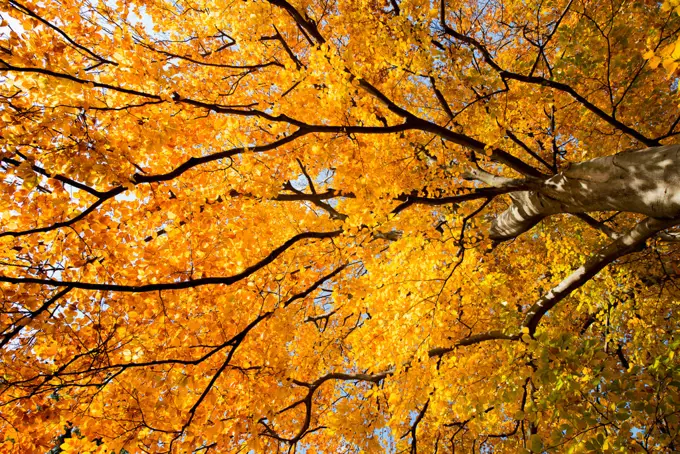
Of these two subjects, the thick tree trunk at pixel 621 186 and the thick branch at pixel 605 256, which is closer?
the thick tree trunk at pixel 621 186

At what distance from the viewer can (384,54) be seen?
401 cm

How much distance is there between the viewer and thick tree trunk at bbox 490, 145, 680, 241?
229 cm

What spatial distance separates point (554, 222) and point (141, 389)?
6.90m

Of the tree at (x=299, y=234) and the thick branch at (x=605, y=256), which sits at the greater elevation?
the tree at (x=299, y=234)

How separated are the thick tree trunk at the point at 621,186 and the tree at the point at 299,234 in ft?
0.07

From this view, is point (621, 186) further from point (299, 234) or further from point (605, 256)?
point (299, 234)

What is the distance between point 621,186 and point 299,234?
323 centimetres

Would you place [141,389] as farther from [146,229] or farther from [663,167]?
[663,167]

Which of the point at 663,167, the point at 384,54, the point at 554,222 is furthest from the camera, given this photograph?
the point at 554,222

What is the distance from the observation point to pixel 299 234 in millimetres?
4262

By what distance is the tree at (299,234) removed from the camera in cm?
264

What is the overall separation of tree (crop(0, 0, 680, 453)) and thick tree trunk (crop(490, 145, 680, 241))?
21 millimetres

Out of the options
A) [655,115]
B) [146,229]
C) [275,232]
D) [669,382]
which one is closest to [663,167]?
[669,382]

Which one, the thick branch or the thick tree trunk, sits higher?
the thick tree trunk
